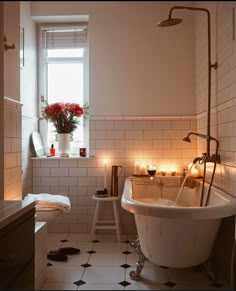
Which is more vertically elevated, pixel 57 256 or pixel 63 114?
pixel 63 114

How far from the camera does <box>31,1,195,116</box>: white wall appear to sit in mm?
3871

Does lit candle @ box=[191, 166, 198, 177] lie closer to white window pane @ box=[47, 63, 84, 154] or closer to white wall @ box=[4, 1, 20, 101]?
white window pane @ box=[47, 63, 84, 154]

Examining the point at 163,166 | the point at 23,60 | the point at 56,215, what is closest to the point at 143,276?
the point at 56,215

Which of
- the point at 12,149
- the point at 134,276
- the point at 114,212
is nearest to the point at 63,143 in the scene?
the point at 114,212

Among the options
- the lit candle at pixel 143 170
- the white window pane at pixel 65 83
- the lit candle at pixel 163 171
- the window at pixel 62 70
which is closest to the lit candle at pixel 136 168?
the lit candle at pixel 143 170

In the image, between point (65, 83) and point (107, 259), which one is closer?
point (107, 259)

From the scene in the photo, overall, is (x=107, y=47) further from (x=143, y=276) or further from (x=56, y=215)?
(x=143, y=276)

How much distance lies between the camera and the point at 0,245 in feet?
3.93

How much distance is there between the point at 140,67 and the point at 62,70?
3.78 feet

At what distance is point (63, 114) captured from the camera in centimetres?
386

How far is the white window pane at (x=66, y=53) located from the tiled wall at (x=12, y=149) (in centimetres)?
201

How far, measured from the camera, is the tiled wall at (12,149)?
7.09 ft

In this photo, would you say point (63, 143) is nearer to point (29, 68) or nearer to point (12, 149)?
point (29, 68)

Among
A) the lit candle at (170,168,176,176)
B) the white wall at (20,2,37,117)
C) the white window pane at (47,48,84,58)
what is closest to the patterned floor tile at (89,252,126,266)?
the lit candle at (170,168,176,176)
